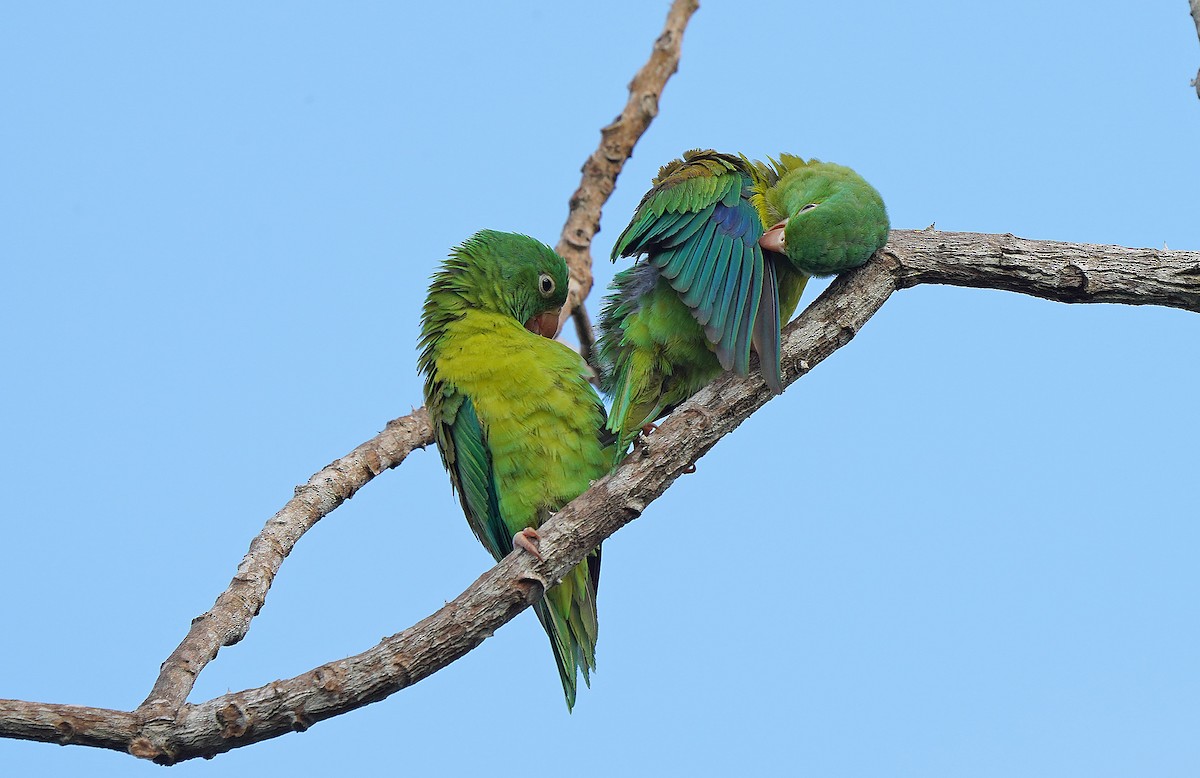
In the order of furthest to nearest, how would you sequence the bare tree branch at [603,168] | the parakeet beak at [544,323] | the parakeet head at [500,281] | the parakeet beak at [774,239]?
the bare tree branch at [603,168] → the parakeet beak at [544,323] → the parakeet head at [500,281] → the parakeet beak at [774,239]

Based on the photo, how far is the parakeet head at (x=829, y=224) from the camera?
4.57 meters

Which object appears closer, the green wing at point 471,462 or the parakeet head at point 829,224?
the parakeet head at point 829,224

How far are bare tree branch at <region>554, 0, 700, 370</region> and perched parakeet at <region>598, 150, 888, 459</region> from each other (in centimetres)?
221

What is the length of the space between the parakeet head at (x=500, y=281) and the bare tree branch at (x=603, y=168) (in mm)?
1515

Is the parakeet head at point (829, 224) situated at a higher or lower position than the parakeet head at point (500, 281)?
lower

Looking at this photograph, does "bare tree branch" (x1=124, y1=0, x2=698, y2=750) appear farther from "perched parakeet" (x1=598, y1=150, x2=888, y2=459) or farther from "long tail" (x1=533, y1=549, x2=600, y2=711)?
"perched parakeet" (x1=598, y1=150, x2=888, y2=459)

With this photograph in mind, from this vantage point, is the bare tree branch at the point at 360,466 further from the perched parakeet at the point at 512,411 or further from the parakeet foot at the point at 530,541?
the parakeet foot at the point at 530,541

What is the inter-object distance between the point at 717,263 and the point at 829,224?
21.4 inches

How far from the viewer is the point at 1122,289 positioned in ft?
15.4

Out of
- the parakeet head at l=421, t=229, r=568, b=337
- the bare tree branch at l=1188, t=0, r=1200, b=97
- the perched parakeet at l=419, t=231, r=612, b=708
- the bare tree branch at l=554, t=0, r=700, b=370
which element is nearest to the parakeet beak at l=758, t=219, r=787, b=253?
the perched parakeet at l=419, t=231, r=612, b=708

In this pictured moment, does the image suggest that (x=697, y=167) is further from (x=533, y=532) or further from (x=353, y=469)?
(x=353, y=469)

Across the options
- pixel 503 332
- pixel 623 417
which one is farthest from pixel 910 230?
pixel 503 332

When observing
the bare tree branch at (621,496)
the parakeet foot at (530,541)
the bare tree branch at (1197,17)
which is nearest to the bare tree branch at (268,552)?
the bare tree branch at (621,496)

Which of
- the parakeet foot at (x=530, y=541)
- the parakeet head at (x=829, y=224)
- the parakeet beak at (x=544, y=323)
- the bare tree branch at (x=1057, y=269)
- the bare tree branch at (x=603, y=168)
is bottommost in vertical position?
the parakeet foot at (x=530, y=541)
